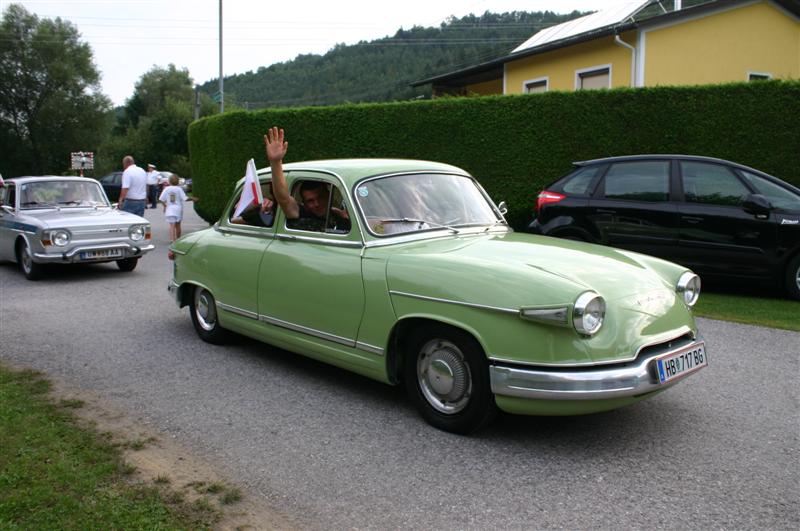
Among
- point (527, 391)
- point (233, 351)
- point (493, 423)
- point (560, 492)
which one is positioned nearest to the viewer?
point (560, 492)

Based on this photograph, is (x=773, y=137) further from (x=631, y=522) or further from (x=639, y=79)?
(x=631, y=522)

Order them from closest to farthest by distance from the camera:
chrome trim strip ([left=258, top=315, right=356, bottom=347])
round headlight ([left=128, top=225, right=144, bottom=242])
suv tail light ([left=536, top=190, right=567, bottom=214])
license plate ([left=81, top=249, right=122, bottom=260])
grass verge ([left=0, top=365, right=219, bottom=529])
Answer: grass verge ([left=0, top=365, right=219, bottom=529]) < chrome trim strip ([left=258, top=315, right=356, bottom=347]) < suv tail light ([left=536, top=190, right=567, bottom=214]) < license plate ([left=81, top=249, right=122, bottom=260]) < round headlight ([left=128, top=225, right=144, bottom=242])

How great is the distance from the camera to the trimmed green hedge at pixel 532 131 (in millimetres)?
10844

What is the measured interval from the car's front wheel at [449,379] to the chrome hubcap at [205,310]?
266 cm

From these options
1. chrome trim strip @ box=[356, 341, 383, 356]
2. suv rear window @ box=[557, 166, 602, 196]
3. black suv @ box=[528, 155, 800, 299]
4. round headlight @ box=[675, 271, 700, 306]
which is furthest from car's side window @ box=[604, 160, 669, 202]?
chrome trim strip @ box=[356, 341, 383, 356]

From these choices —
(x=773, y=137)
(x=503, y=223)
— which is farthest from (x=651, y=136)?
(x=503, y=223)

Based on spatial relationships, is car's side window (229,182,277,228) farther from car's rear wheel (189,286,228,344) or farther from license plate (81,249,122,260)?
license plate (81,249,122,260)

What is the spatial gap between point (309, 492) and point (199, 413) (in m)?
1.49

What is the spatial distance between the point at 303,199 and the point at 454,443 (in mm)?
2426

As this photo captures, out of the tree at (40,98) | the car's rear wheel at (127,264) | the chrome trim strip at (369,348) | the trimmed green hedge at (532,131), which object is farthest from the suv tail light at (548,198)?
the tree at (40,98)

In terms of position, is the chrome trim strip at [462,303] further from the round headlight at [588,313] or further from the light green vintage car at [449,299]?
the round headlight at [588,313]

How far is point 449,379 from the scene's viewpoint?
417 centimetres

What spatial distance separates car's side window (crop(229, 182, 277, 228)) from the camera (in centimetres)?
574

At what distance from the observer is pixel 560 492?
3.46 meters
